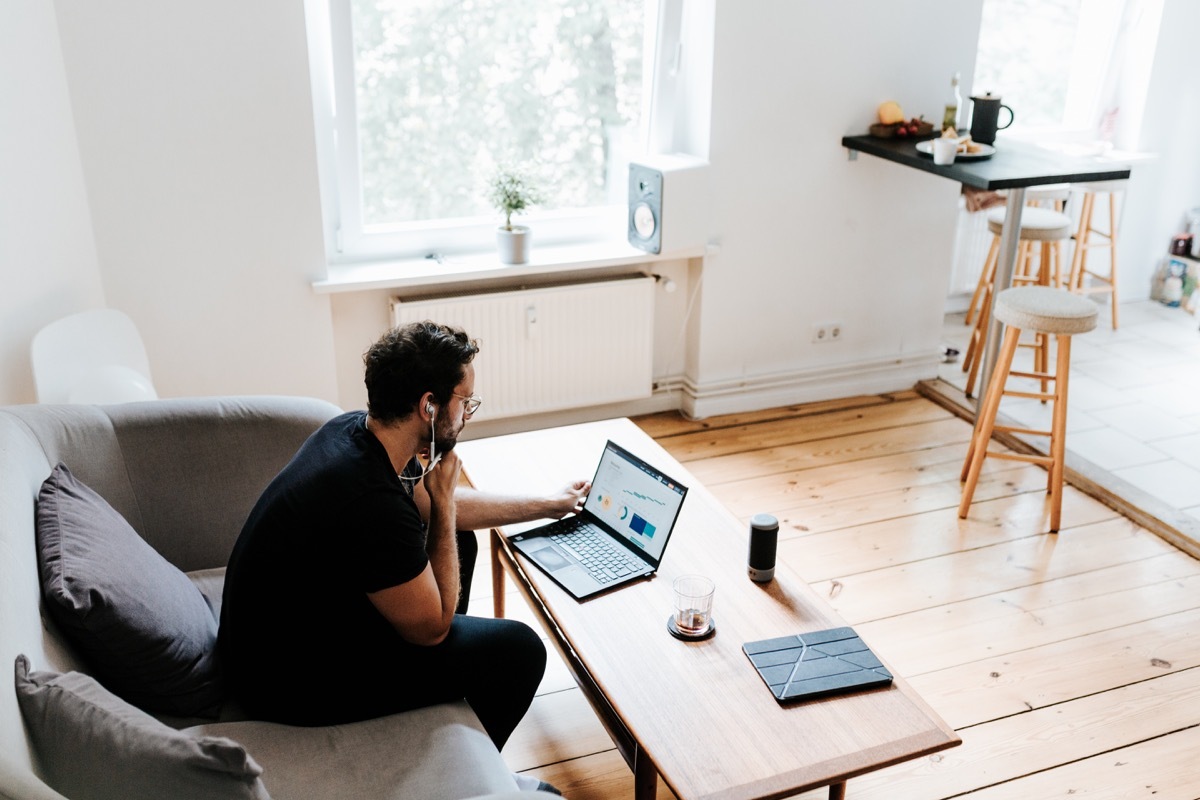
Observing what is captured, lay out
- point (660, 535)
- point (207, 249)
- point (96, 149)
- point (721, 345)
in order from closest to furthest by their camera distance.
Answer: point (660, 535)
point (96, 149)
point (207, 249)
point (721, 345)

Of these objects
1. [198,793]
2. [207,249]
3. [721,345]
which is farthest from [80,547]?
[721,345]

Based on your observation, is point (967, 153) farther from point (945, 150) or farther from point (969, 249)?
point (969, 249)

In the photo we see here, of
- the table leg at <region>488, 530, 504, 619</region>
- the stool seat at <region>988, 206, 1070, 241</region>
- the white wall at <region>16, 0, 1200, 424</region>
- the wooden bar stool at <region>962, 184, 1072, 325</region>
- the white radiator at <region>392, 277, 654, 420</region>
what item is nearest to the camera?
the table leg at <region>488, 530, 504, 619</region>

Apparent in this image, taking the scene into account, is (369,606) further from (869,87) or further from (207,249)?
(869,87)

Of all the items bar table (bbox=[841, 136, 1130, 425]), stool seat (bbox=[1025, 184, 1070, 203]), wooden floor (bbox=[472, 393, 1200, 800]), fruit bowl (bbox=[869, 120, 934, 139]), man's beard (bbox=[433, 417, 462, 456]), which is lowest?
wooden floor (bbox=[472, 393, 1200, 800])

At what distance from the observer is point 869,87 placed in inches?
156

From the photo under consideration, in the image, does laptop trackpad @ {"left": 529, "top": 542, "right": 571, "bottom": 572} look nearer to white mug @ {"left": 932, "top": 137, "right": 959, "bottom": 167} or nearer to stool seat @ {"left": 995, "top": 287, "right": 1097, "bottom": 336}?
stool seat @ {"left": 995, "top": 287, "right": 1097, "bottom": 336}

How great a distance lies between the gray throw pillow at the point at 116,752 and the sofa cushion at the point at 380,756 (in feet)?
1.03

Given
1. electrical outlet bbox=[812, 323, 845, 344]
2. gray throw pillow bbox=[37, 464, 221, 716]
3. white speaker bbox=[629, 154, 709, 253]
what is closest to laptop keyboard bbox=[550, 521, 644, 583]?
gray throw pillow bbox=[37, 464, 221, 716]

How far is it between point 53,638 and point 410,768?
61 cm

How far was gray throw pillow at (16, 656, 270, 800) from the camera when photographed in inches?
54.9

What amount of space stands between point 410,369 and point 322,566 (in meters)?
0.38

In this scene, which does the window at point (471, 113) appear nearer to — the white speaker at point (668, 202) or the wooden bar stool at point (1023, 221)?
the white speaker at point (668, 202)

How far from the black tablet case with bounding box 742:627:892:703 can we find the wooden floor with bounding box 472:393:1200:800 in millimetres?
168
